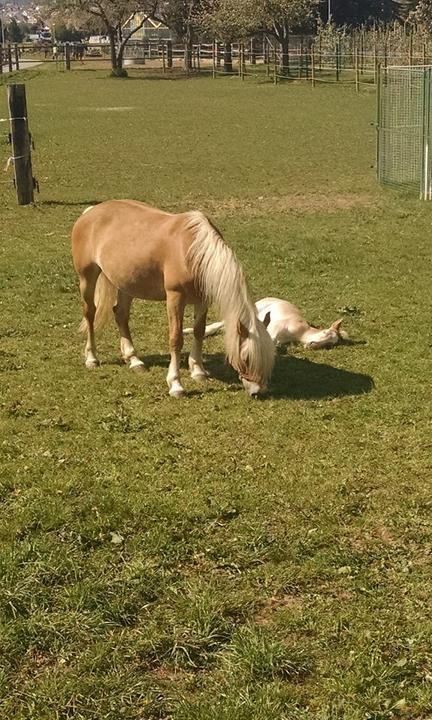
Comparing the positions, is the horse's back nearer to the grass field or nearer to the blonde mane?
the blonde mane

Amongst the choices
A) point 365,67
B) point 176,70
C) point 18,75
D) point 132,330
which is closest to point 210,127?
point 132,330

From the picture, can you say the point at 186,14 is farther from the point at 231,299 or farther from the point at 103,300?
the point at 231,299

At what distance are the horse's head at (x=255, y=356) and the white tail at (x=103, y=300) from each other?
158 centimetres

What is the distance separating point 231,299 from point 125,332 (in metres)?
1.50

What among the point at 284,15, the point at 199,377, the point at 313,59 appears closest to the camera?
the point at 199,377

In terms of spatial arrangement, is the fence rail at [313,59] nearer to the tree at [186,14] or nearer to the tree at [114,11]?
the tree at [186,14]

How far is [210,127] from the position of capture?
26812 millimetres

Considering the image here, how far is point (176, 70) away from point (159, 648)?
61.8 metres

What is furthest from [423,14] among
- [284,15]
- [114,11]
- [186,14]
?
[114,11]

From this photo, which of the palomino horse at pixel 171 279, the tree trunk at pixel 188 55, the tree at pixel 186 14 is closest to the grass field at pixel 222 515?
the palomino horse at pixel 171 279

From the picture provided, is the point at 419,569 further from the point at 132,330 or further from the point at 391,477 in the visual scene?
the point at 132,330

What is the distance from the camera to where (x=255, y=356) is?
5891 mm

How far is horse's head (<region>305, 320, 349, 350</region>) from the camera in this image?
288 inches

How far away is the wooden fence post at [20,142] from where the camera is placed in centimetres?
1416
